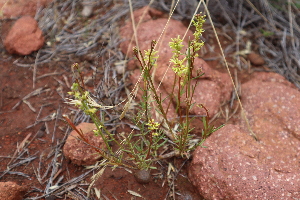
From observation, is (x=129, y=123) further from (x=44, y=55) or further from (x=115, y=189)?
(x=44, y=55)

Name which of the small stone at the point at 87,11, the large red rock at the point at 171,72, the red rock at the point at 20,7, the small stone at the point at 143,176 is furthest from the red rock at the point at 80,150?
the red rock at the point at 20,7

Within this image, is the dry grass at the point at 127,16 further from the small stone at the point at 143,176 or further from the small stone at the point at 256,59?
the small stone at the point at 143,176

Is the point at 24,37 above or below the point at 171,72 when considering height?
above

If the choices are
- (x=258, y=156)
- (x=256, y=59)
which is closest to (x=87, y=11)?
(x=256, y=59)

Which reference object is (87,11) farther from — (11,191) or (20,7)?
(11,191)

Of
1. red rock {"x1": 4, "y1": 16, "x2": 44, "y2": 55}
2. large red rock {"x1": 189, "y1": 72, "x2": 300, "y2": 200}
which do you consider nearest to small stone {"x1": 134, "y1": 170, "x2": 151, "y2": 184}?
large red rock {"x1": 189, "y1": 72, "x2": 300, "y2": 200}

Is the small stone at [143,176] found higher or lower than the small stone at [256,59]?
lower

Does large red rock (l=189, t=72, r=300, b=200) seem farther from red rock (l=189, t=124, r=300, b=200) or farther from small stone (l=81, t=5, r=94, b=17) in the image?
small stone (l=81, t=5, r=94, b=17)
